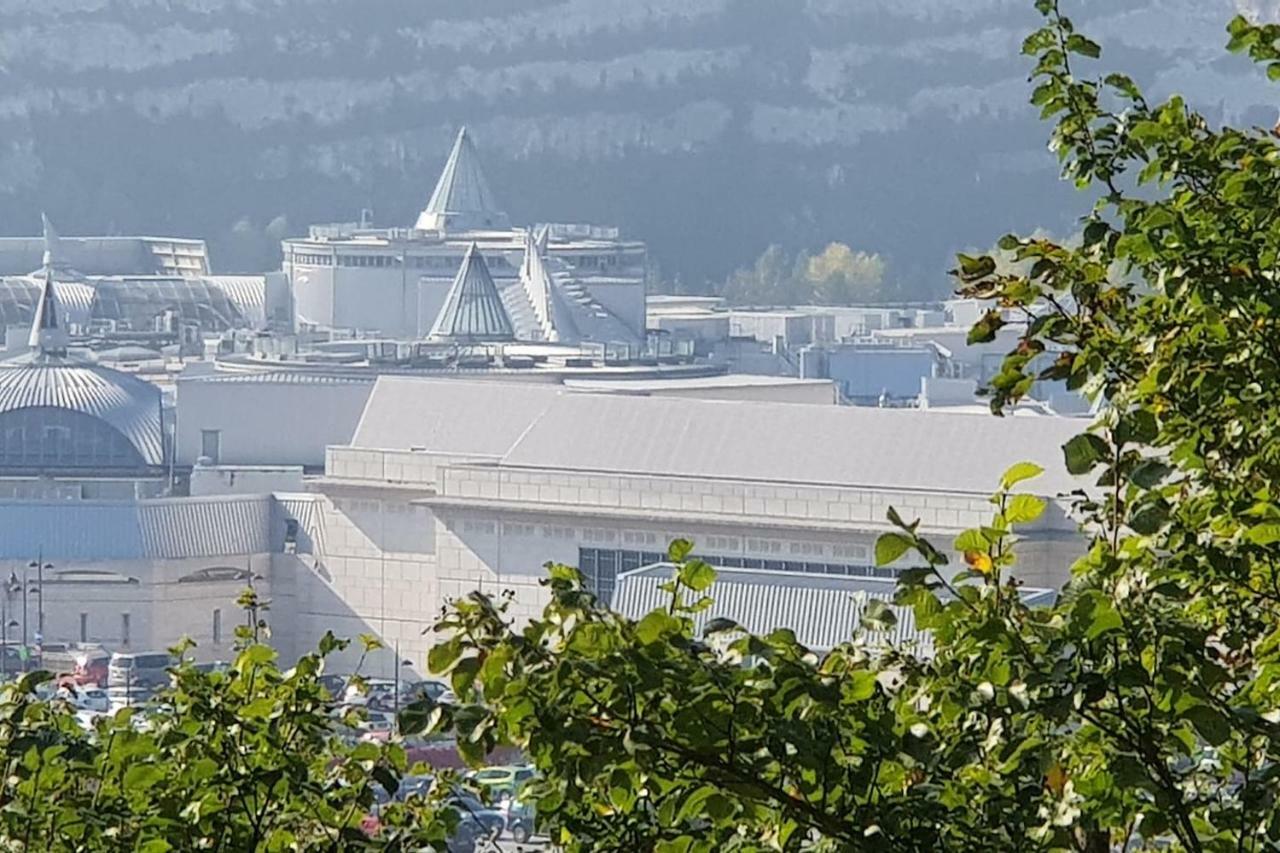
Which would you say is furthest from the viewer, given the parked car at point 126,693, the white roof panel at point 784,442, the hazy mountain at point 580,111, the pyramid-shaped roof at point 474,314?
the hazy mountain at point 580,111

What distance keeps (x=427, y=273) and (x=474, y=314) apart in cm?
1346

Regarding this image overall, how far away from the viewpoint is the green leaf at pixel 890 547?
486 centimetres

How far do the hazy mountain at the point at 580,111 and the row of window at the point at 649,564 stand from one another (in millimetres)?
75273

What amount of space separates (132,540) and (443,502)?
19.9ft

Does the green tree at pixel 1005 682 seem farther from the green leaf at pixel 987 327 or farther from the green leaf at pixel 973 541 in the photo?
the green leaf at pixel 987 327

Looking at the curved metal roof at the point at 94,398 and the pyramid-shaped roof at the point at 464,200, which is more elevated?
the pyramid-shaped roof at the point at 464,200

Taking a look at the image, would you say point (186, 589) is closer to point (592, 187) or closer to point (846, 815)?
point (846, 815)

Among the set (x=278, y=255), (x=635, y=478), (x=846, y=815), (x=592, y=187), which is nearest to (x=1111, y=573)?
(x=846, y=815)

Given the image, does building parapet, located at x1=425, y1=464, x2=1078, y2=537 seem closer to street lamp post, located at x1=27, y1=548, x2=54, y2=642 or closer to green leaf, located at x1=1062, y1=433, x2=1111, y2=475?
street lamp post, located at x1=27, y1=548, x2=54, y2=642

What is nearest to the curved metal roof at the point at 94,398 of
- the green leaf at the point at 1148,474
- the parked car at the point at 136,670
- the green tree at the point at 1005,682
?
the parked car at the point at 136,670

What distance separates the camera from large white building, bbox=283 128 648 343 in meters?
71.0

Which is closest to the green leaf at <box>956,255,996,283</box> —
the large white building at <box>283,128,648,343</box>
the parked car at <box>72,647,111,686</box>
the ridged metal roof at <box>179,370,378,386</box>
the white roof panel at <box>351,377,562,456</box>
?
the parked car at <box>72,647,111,686</box>

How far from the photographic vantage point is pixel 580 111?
124 meters

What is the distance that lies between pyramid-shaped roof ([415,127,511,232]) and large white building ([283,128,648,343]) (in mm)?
2140
